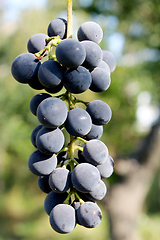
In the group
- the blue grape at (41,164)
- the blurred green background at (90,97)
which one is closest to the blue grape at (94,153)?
the blue grape at (41,164)

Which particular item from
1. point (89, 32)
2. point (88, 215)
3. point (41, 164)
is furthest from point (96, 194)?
point (89, 32)

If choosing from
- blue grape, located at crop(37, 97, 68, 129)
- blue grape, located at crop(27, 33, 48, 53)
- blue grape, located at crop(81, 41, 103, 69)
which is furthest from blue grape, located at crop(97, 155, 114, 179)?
blue grape, located at crop(27, 33, 48, 53)

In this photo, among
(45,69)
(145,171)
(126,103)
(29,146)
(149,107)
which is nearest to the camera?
(45,69)

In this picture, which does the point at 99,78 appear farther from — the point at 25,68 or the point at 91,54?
the point at 25,68

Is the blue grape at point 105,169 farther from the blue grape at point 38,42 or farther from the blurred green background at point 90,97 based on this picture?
the blurred green background at point 90,97

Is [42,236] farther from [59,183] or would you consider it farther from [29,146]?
[59,183]

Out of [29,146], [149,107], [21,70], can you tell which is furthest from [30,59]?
[29,146]

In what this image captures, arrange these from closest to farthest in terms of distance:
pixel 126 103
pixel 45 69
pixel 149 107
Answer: pixel 45 69 → pixel 149 107 → pixel 126 103
